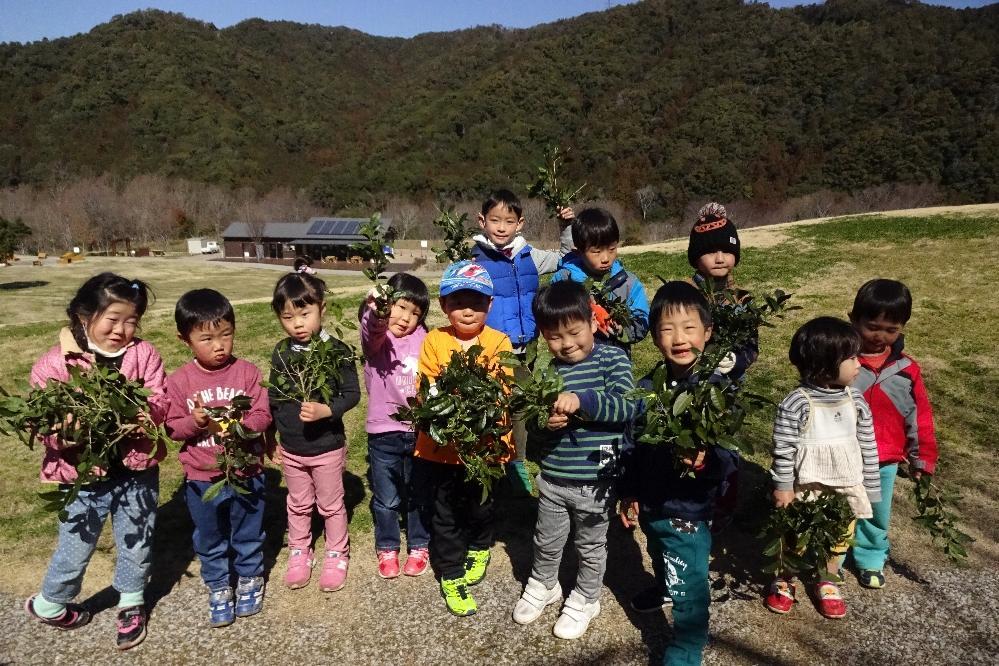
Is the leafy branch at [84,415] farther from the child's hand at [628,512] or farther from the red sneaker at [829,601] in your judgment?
the red sneaker at [829,601]

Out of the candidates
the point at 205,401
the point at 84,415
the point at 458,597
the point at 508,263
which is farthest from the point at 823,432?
the point at 84,415

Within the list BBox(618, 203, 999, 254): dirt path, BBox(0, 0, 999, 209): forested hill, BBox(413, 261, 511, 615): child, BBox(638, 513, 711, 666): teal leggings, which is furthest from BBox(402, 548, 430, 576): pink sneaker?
BBox(0, 0, 999, 209): forested hill

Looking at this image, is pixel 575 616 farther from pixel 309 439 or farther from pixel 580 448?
pixel 309 439

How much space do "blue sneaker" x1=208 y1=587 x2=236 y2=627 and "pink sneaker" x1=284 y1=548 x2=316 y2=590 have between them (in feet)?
1.24

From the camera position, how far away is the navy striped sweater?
3.17 meters

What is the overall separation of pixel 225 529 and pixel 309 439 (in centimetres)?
81

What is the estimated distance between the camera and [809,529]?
10.1 ft

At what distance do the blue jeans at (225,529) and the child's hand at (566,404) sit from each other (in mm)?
1988

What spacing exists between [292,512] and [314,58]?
185372mm

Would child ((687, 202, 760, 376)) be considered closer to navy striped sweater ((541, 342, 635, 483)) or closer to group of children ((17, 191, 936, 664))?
group of children ((17, 191, 936, 664))

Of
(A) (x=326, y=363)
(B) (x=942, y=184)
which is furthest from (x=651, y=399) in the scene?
(B) (x=942, y=184)

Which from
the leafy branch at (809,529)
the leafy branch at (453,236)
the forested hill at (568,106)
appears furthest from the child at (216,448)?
the forested hill at (568,106)

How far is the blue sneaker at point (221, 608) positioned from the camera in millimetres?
3502

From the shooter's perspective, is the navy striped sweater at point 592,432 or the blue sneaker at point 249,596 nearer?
the navy striped sweater at point 592,432
